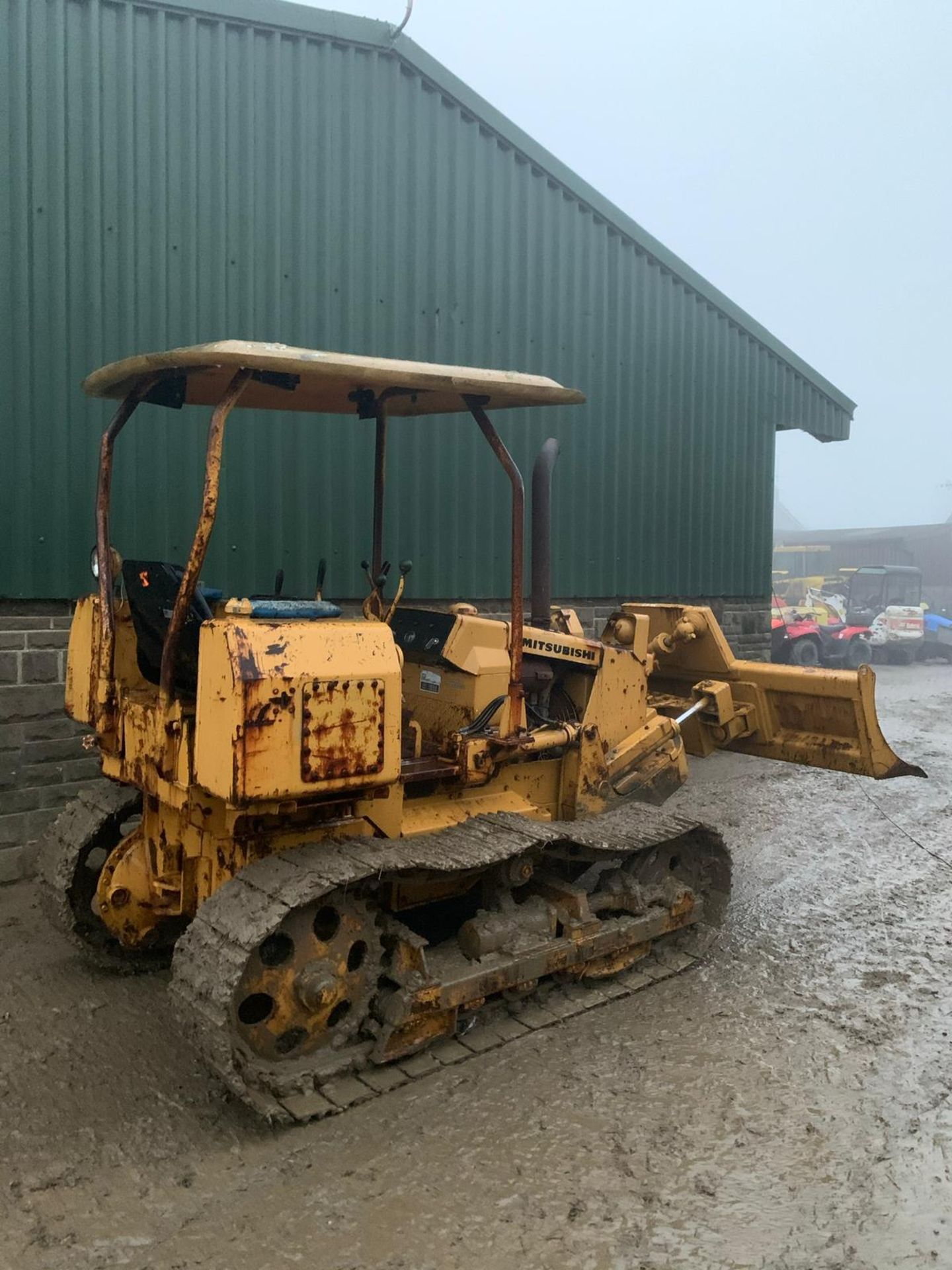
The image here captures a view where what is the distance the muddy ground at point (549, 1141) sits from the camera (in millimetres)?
2992

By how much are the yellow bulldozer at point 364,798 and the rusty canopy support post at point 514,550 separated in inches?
0.7

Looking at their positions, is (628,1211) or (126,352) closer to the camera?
(628,1211)

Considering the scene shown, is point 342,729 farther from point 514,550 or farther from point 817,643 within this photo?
point 817,643

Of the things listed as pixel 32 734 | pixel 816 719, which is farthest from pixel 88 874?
pixel 816 719

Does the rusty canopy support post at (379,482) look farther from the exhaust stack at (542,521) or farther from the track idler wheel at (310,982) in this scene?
the track idler wheel at (310,982)

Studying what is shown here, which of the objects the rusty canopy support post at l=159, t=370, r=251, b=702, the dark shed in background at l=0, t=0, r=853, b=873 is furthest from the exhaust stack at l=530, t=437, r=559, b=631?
the dark shed in background at l=0, t=0, r=853, b=873

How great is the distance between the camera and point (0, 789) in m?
6.19

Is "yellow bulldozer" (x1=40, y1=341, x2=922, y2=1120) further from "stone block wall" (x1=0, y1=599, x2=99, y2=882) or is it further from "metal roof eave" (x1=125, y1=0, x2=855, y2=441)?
"metal roof eave" (x1=125, y1=0, x2=855, y2=441)

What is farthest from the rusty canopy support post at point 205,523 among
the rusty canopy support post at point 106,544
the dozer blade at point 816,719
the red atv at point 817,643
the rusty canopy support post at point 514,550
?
the red atv at point 817,643

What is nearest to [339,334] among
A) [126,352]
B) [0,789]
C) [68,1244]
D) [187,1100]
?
[126,352]

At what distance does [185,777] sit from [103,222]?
14.6ft

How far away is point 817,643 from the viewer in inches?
822

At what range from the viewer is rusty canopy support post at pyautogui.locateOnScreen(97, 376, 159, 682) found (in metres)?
4.08

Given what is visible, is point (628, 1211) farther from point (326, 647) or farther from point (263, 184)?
point (263, 184)
